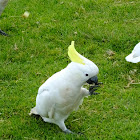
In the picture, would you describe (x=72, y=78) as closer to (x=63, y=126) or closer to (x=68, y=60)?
(x=63, y=126)

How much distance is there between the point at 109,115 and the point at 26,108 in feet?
2.85

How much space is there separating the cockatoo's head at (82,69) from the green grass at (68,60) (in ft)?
2.13

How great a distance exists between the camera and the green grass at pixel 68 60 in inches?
117

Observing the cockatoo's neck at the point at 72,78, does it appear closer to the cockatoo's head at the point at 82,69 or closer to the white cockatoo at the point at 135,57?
the cockatoo's head at the point at 82,69

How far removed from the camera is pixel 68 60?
4094 mm

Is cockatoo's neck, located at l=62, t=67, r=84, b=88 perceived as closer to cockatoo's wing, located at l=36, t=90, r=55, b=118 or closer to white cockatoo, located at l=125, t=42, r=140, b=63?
cockatoo's wing, located at l=36, t=90, r=55, b=118

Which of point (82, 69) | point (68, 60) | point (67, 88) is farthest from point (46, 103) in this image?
point (68, 60)

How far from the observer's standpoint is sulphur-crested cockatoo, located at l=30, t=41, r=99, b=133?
95.2 inches

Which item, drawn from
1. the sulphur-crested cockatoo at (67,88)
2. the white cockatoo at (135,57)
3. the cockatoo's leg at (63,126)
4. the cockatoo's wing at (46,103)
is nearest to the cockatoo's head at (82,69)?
the sulphur-crested cockatoo at (67,88)

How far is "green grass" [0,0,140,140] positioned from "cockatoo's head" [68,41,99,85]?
0.65 meters

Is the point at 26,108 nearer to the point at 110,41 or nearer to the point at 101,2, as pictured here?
the point at 110,41

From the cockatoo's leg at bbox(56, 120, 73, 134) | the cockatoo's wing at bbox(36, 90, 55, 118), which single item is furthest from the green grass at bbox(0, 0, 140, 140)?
the cockatoo's wing at bbox(36, 90, 55, 118)

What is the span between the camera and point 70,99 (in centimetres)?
258

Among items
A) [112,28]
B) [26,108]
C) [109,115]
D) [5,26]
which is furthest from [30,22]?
[109,115]
